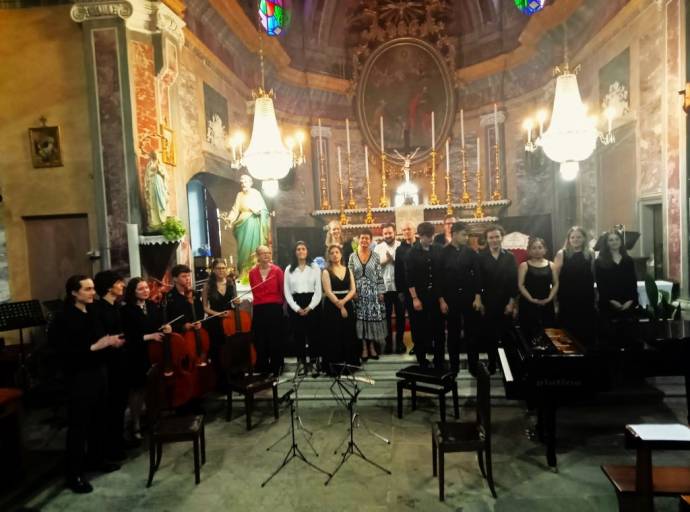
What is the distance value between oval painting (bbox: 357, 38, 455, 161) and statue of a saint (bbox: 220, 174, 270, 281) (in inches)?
181

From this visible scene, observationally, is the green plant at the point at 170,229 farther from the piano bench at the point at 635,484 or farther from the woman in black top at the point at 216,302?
the piano bench at the point at 635,484

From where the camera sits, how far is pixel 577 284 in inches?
189

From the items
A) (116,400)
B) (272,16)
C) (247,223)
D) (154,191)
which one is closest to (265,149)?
(154,191)

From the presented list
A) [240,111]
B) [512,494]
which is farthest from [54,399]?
[240,111]

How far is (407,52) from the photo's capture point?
1171 centimetres

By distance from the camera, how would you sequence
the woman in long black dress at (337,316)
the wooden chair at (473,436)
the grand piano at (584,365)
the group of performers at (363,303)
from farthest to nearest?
the woman in long black dress at (337,316) < the group of performers at (363,303) < the grand piano at (584,365) < the wooden chair at (473,436)

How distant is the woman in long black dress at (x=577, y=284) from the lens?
4.79 meters

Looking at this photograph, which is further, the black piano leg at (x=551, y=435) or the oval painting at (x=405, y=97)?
the oval painting at (x=405, y=97)

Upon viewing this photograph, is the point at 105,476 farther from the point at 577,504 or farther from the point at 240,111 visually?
the point at 240,111

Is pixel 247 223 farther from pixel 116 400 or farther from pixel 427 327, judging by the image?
pixel 116 400

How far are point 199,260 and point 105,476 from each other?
469 cm

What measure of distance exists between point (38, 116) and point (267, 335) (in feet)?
Result: 13.2

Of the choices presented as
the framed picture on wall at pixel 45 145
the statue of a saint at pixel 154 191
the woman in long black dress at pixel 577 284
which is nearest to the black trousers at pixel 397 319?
the woman in long black dress at pixel 577 284

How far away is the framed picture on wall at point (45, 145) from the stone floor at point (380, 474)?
397cm
